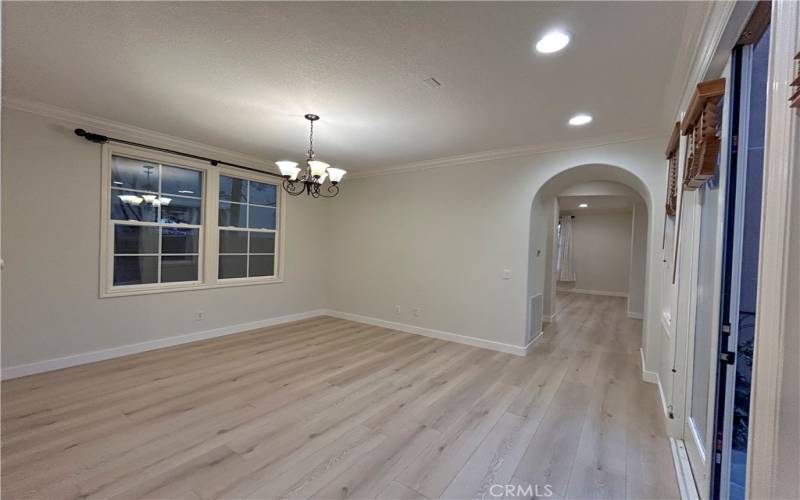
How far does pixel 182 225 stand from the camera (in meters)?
4.38

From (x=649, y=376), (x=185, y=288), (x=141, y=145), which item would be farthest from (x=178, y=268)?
(x=649, y=376)

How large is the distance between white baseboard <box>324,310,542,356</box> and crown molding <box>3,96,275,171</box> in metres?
2.87

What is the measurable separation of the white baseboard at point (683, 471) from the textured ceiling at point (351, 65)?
8.23 ft

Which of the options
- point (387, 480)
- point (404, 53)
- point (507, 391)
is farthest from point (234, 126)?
point (507, 391)

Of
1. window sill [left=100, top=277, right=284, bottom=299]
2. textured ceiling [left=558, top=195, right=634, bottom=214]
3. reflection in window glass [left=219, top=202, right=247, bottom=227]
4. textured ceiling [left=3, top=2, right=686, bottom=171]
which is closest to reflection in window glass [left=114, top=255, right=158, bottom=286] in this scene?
window sill [left=100, top=277, right=284, bottom=299]

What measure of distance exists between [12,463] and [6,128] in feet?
9.51

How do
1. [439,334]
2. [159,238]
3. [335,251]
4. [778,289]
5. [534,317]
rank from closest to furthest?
[778,289] → [159,238] → [534,317] → [439,334] → [335,251]

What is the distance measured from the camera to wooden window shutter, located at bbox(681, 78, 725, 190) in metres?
1.72

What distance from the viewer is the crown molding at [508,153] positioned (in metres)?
3.61

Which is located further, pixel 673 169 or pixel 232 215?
pixel 232 215

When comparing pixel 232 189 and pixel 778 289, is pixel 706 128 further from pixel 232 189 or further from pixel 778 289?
pixel 232 189

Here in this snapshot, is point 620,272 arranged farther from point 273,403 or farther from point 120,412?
point 120,412

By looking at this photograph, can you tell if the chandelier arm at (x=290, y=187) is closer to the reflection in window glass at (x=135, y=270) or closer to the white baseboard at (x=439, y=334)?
the reflection in window glass at (x=135, y=270)

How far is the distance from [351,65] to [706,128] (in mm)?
2077
